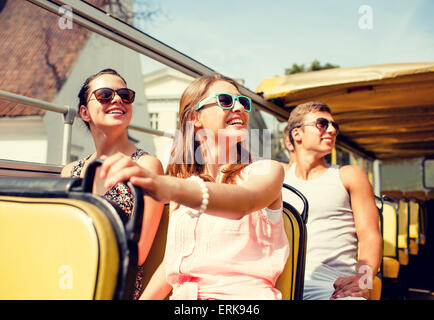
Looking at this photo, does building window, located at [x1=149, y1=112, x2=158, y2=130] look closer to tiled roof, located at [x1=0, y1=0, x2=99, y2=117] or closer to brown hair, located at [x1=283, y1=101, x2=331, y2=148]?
tiled roof, located at [x1=0, y1=0, x2=99, y2=117]

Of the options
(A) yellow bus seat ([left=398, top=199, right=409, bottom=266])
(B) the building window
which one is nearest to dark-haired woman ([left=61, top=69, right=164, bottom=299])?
(A) yellow bus seat ([left=398, top=199, right=409, bottom=266])

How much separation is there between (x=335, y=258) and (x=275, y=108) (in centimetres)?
204

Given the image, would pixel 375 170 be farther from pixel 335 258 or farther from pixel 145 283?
pixel 145 283

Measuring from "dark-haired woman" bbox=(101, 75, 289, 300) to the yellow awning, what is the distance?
2392 millimetres

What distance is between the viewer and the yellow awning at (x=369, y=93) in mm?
3750

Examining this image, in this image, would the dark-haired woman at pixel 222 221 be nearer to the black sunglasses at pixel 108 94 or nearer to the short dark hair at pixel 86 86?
the black sunglasses at pixel 108 94

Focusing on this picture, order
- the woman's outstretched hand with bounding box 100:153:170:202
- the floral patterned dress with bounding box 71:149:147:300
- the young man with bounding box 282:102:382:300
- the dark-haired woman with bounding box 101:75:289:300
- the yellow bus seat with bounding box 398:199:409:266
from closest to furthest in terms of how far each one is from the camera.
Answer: the woman's outstretched hand with bounding box 100:153:170:202 < the dark-haired woman with bounding box 101:75:289:300 < the floral patterned dress with bounding box 71:149:147:300 < the young man with bounding box 282:102:382:300 < the yellow bus seat with bounding box 398:199:409:266

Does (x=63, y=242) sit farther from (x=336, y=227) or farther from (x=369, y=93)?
(x=369, y=93)

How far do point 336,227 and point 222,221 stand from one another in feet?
3.77

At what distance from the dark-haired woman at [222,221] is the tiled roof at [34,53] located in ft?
61.3

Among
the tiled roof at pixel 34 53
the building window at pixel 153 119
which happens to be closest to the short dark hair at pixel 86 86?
the tiled roof at pixel 34 53

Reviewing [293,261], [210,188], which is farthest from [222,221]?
[210,188]

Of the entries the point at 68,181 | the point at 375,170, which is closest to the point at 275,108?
the point at 68,181

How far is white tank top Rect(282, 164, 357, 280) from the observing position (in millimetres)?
2299
